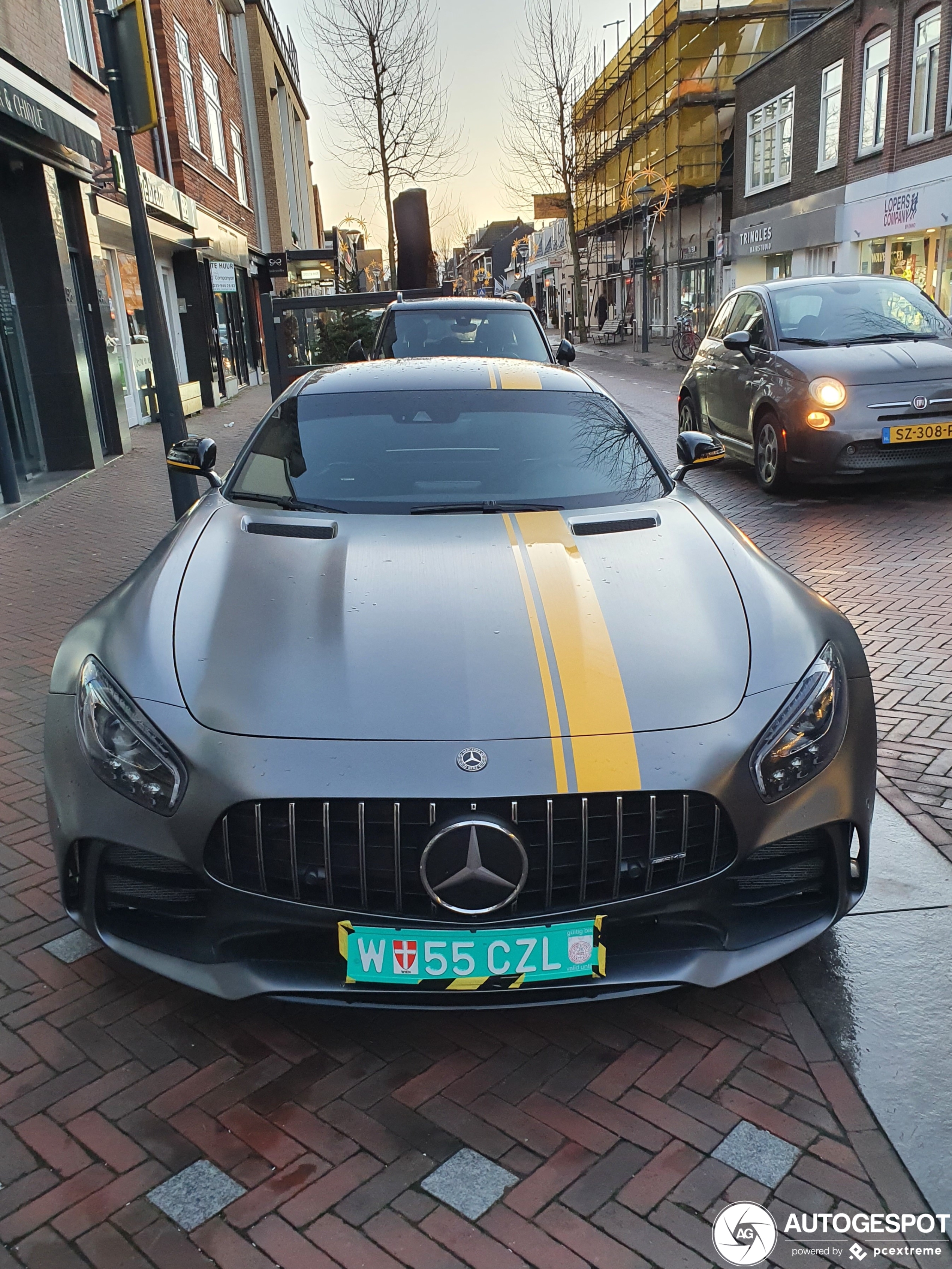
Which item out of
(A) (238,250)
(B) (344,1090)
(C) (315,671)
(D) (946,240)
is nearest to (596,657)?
(C) (315,671)

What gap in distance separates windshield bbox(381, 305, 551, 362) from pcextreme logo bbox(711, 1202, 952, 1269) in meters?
8.20

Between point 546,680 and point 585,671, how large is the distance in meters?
0.10

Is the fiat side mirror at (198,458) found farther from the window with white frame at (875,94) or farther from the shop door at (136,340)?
the window with white frame at (875,94)

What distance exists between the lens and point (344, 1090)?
2.37m

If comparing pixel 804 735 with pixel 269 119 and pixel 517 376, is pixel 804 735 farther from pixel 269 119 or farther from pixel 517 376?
pixel 269 119

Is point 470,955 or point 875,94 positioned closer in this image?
point 470,955

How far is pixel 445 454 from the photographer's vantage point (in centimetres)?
369

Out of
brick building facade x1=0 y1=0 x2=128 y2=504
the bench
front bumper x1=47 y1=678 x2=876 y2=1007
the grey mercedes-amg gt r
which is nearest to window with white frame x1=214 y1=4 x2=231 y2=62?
brick building facade x1=0 y1=0 x2=128 y2=504

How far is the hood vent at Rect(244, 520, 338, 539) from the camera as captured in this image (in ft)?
10.5

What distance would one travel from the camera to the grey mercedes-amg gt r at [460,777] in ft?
7.22

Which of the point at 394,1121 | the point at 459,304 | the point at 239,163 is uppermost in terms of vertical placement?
the point at 239,163

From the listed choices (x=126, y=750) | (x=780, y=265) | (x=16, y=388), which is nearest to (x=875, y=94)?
(x=780, y=265)

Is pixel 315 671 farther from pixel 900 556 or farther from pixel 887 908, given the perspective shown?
pixel 900 556

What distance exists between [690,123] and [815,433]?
35.3m
